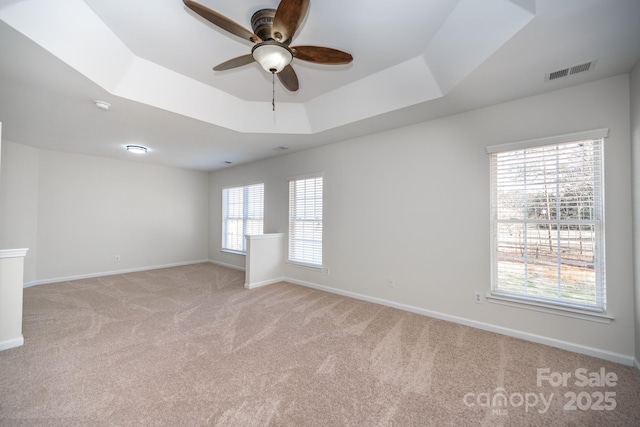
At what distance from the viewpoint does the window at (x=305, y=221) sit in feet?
15.2

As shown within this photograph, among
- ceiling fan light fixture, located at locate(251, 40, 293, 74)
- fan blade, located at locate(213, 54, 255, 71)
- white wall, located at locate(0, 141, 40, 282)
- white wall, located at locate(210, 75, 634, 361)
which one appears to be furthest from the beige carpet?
fan blade, located at locate(213, 54, 255, 71)

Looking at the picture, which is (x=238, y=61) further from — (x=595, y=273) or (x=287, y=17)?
(x=595, y=273)

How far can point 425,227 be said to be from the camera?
3.40 meters

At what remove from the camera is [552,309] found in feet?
8.46

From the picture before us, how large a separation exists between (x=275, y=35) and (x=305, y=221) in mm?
3348

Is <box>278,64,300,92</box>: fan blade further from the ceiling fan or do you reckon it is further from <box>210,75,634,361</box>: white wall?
<box>210,75,634,361</box>: white wall

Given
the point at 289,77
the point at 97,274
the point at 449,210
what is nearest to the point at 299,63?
the point at 289,77

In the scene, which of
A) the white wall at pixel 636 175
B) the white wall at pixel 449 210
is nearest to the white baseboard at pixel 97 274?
the white wall at pixel 449 210

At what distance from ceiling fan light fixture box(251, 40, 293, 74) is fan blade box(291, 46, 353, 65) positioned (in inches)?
4.3

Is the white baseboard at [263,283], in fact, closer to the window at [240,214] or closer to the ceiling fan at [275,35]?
the window at [240,214]

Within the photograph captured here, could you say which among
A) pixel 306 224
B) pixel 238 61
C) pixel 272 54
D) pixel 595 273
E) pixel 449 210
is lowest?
pixel 595 273

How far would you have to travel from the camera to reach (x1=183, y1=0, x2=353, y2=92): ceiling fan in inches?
62.8

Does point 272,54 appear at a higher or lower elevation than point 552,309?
higher

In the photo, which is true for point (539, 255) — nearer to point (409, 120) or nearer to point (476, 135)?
point (476, 135)
